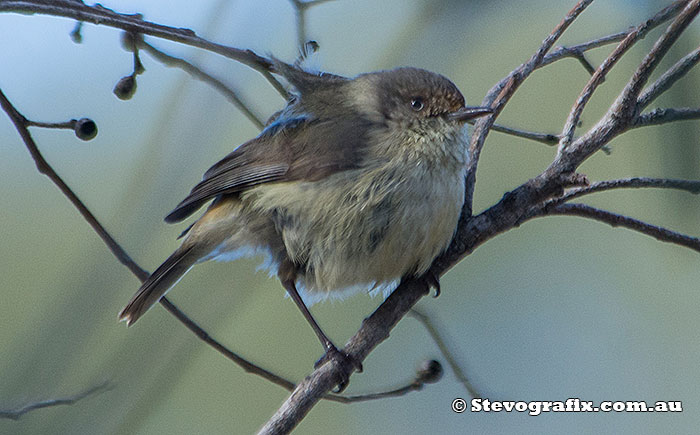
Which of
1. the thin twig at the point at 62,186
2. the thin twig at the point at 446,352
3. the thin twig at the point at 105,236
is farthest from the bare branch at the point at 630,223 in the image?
the thin twig at the point at 62,186

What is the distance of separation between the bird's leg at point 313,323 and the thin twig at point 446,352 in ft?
1.18

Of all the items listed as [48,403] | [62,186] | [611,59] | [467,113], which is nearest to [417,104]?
[467,113]

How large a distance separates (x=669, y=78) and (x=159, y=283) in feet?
6.39

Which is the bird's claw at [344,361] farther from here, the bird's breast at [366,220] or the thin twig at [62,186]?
the thin twig at [62,186]

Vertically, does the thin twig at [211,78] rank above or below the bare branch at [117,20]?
above

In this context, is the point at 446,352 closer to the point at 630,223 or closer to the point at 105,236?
the point at 630,223

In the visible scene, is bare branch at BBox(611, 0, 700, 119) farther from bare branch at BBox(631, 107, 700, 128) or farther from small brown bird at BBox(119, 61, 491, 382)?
small brown bird at BBox(119, 61, 491, 382)

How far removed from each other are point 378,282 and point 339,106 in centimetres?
74

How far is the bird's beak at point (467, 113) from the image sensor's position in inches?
99.9

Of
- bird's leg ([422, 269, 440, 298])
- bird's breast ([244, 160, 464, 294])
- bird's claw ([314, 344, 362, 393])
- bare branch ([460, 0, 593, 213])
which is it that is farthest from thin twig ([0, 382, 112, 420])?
bare branch ([460, 0, 593, 213])

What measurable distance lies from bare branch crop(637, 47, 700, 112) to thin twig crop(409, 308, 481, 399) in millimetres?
1041

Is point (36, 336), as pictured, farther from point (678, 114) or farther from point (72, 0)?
point (678, 114)

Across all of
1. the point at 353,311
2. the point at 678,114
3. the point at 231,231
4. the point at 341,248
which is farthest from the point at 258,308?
the point at 678,114

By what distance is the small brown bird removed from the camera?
2592mm
